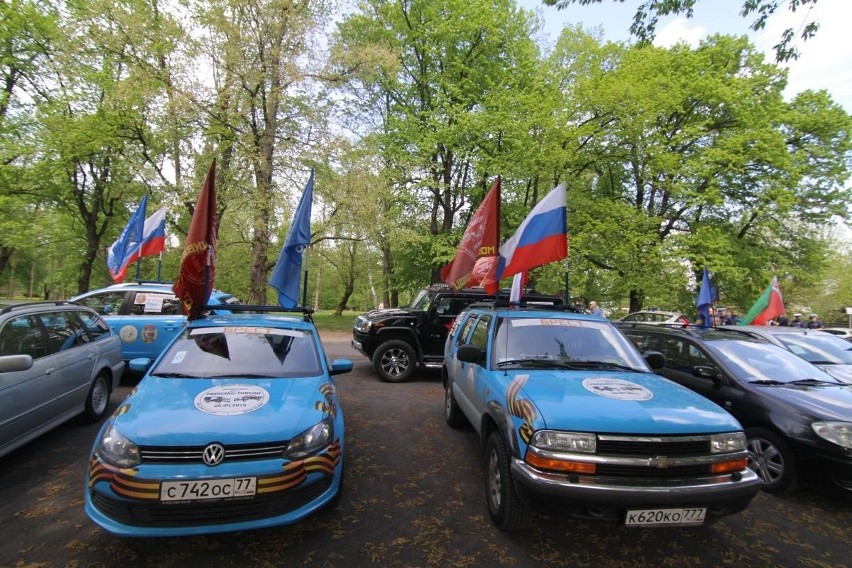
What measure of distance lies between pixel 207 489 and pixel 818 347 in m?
9.67

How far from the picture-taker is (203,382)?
3760 millimetres

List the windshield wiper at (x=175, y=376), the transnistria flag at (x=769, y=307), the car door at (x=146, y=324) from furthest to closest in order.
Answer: the transnistria flag at (x=769, y=307) → the car door at (x=146, y=324) → the windshield wiper at (x=175, y=376)

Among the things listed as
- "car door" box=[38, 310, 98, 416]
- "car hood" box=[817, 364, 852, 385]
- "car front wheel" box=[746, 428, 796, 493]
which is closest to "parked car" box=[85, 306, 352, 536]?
"car door" box=[38, 310, 98, 416]

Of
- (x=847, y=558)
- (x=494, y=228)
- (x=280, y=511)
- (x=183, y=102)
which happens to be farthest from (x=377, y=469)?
(x=183, y=102)

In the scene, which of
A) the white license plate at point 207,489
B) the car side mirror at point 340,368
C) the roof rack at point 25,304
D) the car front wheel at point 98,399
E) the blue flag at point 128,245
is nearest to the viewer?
the white license plate at point 207,489

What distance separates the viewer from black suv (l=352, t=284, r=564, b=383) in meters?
9.30

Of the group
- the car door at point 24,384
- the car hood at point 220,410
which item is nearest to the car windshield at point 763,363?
the car hood at point 220,410

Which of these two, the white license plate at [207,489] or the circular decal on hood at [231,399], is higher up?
the circular decal on hood at [231,399]

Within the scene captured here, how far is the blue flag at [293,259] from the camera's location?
6469 mm

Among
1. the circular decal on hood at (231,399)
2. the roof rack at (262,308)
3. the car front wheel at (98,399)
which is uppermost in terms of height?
the roof rack at (262,308)

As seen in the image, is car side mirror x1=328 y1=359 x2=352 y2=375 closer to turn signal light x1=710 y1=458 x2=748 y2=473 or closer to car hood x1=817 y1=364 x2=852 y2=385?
turn signal light x1=710 y1=458 x2=748 y2=473

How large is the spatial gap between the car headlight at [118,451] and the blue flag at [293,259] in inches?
138

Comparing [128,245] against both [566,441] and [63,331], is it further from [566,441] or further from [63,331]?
[566,441]

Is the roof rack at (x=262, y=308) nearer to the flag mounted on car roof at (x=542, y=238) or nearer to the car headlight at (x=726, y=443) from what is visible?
the flag mounted on car roof at (x=542, y=238)
